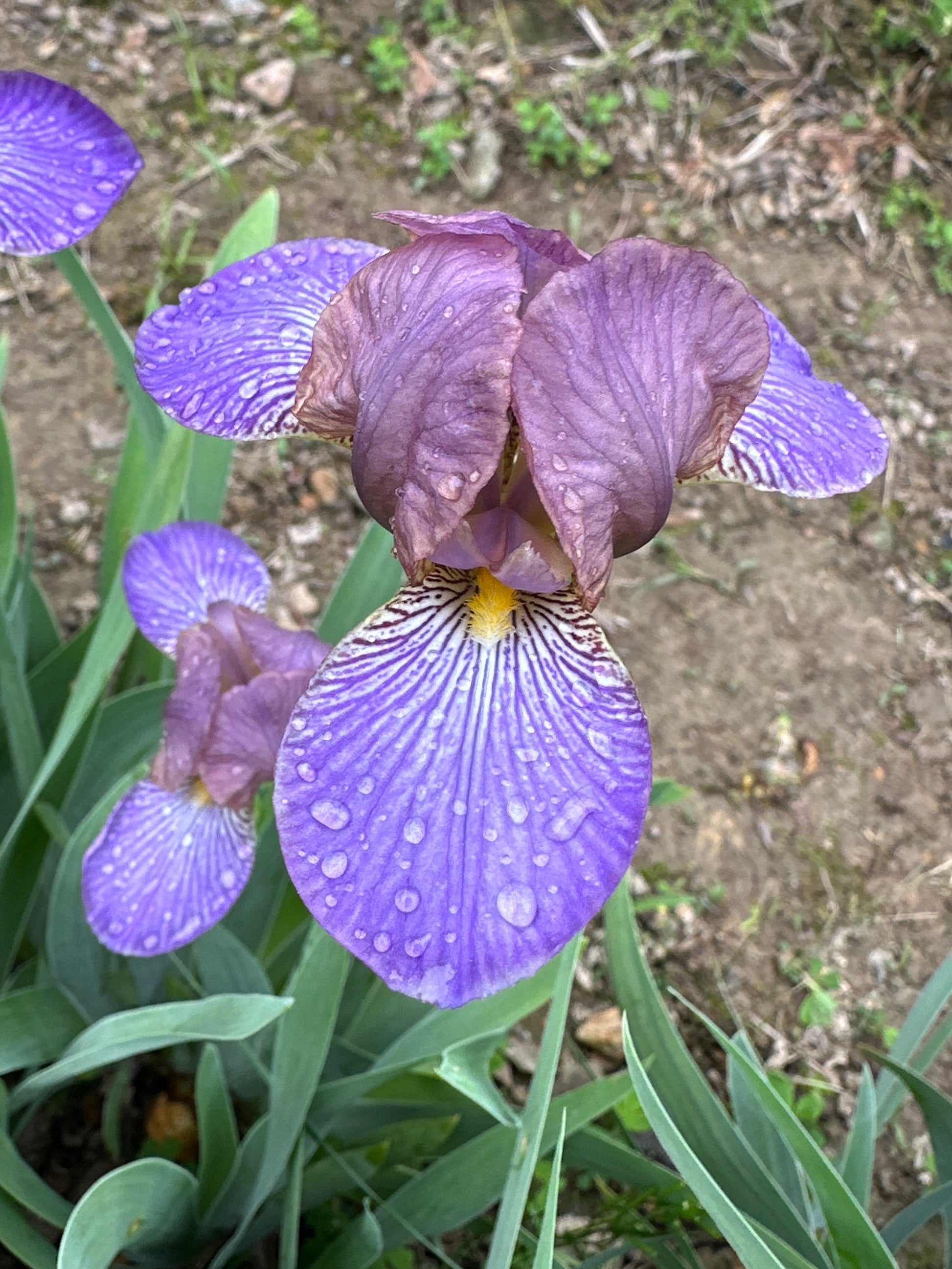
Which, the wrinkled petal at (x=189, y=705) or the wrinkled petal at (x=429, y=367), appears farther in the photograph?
the wrinkled petal at (x=189, y=705)

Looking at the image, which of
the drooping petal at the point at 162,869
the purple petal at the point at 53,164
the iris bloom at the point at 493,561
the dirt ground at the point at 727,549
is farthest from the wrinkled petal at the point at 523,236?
the dirt ground at the point at 727,549

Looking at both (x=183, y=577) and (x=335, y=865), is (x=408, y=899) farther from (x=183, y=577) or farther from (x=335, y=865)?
(x=183, y=577)

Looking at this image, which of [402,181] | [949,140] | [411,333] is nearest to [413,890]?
[411,333]

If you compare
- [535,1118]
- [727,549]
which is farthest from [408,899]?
[727,549]

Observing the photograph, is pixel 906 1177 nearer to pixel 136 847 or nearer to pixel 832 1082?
pixel 832 1082

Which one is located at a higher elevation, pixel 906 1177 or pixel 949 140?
pixel 949 140

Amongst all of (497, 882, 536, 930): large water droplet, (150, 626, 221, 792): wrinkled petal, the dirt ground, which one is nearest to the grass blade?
(497, 882, 536, 930): large water droplet

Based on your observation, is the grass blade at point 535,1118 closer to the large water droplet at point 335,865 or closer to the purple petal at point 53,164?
the large water droplet at point 335,865
